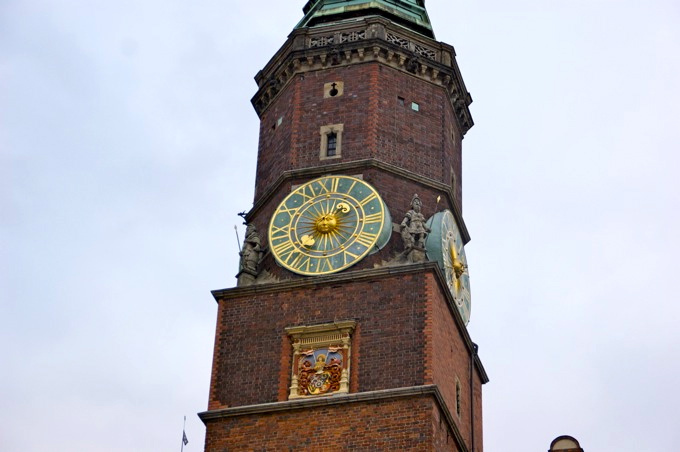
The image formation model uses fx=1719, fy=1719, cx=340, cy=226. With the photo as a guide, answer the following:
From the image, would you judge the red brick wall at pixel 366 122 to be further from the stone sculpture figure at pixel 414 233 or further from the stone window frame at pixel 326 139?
the stone sculpture figure at pixel 414 233

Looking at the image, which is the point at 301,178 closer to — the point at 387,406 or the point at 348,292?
the point at 348,292

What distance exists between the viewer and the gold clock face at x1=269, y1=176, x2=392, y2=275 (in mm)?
48031

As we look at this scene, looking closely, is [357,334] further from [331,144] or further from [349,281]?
[331,144]

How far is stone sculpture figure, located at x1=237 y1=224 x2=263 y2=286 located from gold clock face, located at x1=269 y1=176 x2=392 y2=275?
57cm

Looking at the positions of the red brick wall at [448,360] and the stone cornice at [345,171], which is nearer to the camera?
the red brick wall at [448,360]

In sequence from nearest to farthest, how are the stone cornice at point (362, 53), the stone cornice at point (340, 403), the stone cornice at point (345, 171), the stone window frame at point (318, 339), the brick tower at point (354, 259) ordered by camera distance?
the stone cornice at point (340, 403)
the brick tower at point (354, 259)
the stone window frame at point (318, 339)
the stone cornice at point (345, 171)
the stone cornice at point (362, 53)

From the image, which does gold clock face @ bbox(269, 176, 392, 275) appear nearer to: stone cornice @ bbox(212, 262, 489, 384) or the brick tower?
the brick tower

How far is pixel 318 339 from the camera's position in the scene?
46719mm

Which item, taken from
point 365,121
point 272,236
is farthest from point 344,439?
point 365,121

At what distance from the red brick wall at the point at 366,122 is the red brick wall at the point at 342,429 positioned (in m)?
8.51

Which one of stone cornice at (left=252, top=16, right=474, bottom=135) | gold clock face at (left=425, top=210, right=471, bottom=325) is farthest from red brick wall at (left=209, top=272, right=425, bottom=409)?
stone cornice at (left=252, top=16, right=474, bottom=135)

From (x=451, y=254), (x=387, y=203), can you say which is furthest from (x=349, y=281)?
(x=451, y=254)

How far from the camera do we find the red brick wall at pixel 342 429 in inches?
1730

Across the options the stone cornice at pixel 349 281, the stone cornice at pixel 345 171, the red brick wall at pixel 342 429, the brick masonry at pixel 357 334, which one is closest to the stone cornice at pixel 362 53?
the stone cornice at pixel 345 171
